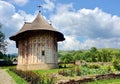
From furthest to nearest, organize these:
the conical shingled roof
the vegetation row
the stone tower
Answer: the stone tower → the conical shingled roof → the vegetation row

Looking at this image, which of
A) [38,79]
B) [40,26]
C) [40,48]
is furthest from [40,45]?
[38,79]

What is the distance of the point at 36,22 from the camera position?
4078 centimetres

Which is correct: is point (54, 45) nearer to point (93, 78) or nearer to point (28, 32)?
point (28, 32)

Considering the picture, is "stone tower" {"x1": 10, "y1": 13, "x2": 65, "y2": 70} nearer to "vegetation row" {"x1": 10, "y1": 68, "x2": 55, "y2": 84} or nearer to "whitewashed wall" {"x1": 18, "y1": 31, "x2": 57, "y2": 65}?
"whitewashed wall" {"x1": 18, "y1": 31, "x2": 57, "y2": 65}

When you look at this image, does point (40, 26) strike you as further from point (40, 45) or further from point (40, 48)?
point (40, 48)

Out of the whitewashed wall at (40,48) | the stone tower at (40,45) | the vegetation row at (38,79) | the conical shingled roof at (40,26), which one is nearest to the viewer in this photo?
the vegetation row at (38,79)

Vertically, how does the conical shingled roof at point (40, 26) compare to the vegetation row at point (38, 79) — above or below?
above

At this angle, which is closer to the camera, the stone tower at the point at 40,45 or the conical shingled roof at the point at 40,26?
the conical shingled roof at the point at 40,26

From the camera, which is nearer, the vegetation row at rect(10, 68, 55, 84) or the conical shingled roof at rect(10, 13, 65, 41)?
the vegetation row at rect(10, 68, 55, 84)

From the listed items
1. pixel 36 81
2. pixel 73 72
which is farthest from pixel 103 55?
pixel 36 81

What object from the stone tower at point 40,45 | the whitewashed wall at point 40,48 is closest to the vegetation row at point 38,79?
the stone tower at point 40,45

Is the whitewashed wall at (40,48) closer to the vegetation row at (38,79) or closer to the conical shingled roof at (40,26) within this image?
the conical shingled roof at (40,26)

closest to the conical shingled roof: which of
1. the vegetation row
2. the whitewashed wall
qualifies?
the whitewashed wall

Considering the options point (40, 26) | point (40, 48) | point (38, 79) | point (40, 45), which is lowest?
point (38, 79)
